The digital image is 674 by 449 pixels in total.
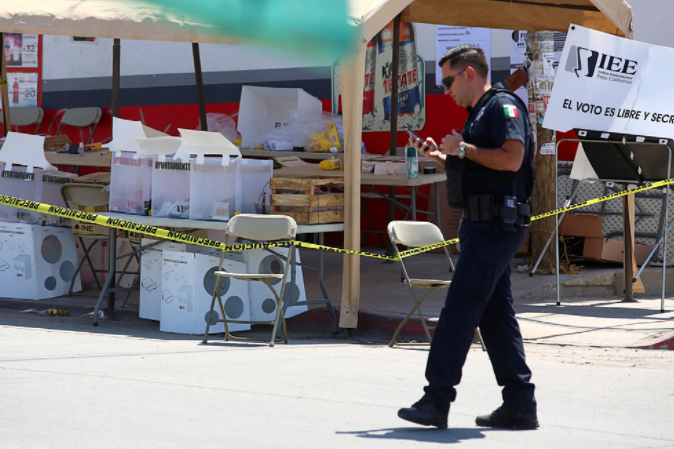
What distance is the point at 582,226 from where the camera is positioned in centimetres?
1117

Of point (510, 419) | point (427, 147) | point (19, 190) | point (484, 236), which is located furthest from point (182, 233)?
point (510, 419)

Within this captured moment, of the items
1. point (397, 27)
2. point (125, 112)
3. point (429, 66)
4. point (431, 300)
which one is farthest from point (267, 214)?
point (125, 112)

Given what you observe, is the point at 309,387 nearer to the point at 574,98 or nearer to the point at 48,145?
the point at 574,98

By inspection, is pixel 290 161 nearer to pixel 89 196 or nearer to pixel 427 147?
pixel 89 196

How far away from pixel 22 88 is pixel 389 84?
20.8 feet

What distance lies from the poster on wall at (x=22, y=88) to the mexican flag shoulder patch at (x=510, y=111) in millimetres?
12286

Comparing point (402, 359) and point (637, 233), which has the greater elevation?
point (637, 233)

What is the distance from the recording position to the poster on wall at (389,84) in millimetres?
12734

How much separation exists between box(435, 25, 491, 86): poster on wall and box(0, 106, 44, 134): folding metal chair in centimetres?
643

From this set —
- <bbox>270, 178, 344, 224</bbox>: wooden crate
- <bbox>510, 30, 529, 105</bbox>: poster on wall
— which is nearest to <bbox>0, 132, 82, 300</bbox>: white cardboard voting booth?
<bbox>270, 178, 344, 224</bbox>: wooden crate

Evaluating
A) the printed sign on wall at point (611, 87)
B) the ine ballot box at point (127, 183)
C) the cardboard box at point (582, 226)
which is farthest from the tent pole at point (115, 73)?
the cardboard box at point (582, 226)

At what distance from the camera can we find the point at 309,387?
613cm

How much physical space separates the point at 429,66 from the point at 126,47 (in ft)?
15.7

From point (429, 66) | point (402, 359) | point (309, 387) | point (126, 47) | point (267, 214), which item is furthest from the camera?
point (126, 47)
